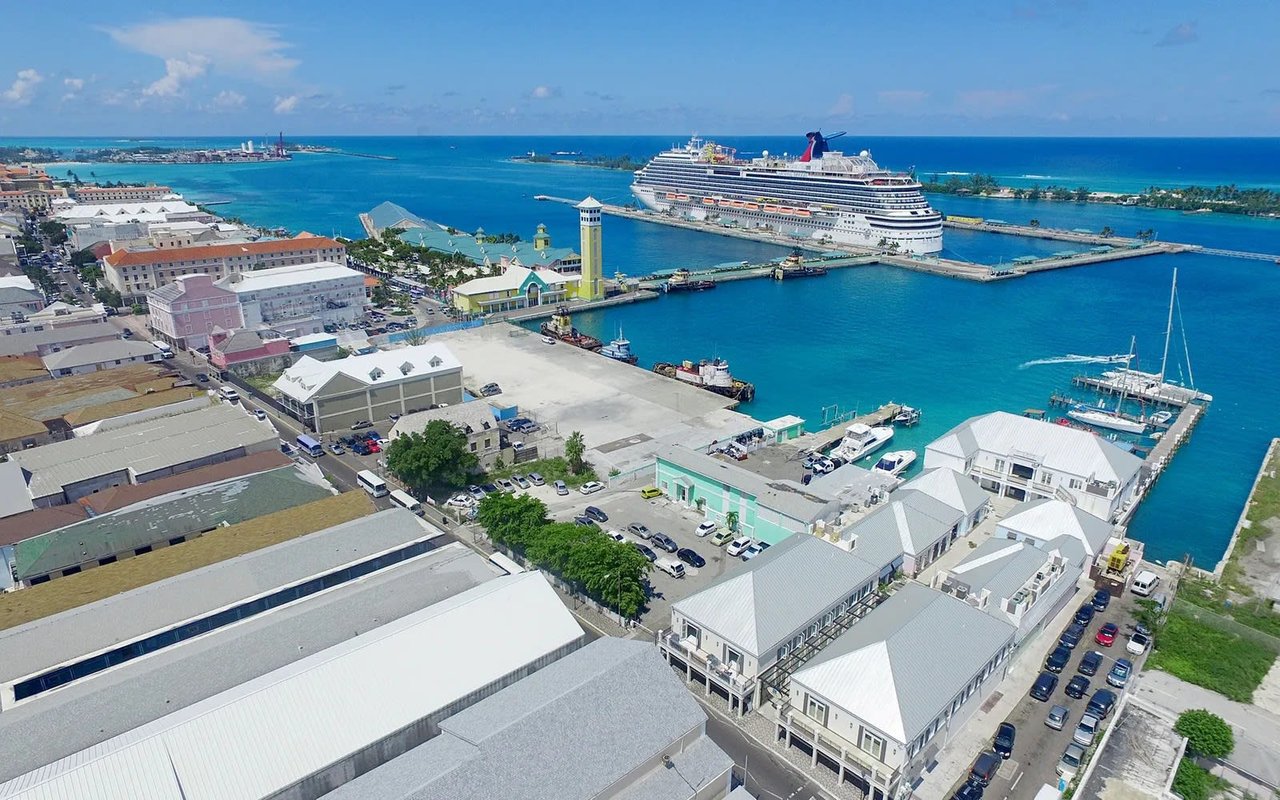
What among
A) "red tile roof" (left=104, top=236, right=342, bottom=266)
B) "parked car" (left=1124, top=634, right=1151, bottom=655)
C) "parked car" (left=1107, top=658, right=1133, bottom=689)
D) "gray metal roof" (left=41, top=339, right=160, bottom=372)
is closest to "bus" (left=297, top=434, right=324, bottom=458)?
"gray metal roof" (left=41, top=339, right=160, bottom=372)

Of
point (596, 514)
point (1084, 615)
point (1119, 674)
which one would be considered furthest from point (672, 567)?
point (1119, 674)

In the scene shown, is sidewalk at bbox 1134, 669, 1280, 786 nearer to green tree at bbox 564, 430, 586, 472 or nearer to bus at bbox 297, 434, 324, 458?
green tree at bbox 564, 430, 586, 472

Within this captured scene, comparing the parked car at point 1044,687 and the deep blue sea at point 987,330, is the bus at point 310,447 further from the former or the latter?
the parked car at point 1044,687

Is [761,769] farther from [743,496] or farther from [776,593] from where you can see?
[743,496]

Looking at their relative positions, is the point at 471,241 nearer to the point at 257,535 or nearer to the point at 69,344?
the point at 69,344

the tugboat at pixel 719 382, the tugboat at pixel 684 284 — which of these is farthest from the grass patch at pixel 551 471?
the tugboat at pixel 684 284

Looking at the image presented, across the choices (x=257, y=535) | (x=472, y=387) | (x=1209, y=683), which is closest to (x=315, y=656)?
(x=257, y=535)
